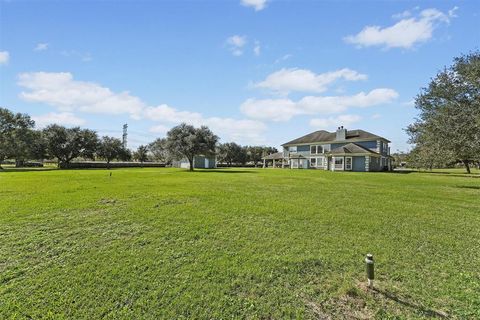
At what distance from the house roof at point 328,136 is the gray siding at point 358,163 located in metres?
4.70

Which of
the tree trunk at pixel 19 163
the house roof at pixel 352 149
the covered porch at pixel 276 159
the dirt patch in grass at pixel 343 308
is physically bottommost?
the dirt patch in grass at pixel 343 308

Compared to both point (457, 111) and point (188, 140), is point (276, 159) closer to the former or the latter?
point (188, 140)


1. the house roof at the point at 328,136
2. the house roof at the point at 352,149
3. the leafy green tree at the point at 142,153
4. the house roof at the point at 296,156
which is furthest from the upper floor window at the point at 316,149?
the leafy green tree at the point at 142,153

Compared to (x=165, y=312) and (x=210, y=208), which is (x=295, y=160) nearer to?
(x=210, y=208)

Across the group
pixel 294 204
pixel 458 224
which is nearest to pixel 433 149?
pixel 458 224

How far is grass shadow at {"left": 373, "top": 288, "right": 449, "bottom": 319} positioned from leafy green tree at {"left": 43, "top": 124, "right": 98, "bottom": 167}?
50570 mm

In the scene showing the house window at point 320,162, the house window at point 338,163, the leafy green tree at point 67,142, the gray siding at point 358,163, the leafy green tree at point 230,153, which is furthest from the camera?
the leafy green tree at point 230,153

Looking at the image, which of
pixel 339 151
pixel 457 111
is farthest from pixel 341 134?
Result: pixel 457 111

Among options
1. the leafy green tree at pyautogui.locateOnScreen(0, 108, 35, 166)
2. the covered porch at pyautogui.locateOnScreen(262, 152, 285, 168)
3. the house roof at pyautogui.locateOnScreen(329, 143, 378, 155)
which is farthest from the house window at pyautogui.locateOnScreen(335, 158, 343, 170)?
the leafy green tree at pyautogui.locateOnScreen(0, 108, 35, 166)

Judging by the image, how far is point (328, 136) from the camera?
4638 cm

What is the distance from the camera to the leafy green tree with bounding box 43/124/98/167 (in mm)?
43312

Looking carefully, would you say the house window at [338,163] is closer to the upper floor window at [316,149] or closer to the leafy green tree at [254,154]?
the upper floor window at [316,149]

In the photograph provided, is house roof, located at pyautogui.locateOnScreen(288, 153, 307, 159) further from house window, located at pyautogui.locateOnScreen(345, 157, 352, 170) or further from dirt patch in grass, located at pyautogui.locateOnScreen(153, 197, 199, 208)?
dirt patch in grass, located at pyautogui.locateOnScreen(153, 197, 199, 208)

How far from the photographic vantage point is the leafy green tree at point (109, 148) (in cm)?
5077
